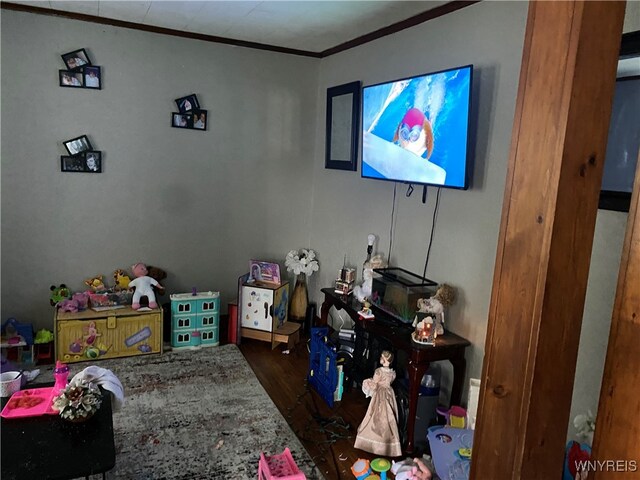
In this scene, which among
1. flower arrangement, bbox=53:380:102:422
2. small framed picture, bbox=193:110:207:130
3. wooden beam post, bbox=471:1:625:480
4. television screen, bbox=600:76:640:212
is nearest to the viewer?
wooden beam post, bbox=471:1:625:480

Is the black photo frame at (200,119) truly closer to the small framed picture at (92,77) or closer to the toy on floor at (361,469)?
the small framed picture at (92,77)

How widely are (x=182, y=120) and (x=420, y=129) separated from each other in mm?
1934

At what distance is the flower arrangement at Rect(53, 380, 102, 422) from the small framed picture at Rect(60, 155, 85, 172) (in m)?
1.97

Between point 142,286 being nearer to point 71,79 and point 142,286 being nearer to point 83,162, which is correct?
point 83,162

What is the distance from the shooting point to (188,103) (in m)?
3.74

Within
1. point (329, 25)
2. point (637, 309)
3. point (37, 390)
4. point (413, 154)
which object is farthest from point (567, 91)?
point (329, 25)

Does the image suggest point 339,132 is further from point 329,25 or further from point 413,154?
point 413,154

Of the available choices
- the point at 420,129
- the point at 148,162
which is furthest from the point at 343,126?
the point at 148,162

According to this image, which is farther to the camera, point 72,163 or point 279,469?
point 72,163

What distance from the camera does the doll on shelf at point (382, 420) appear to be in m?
2.51

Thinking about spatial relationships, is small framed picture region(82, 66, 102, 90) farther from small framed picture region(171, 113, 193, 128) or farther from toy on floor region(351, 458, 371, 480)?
toy on floor region(351, 458, 371, 480)

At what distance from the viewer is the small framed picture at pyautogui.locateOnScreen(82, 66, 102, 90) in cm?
343

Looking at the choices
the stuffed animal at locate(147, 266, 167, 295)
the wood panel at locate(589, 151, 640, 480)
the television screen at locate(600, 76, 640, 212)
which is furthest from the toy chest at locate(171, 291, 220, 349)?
the wood panel at locate(589, 151, 640, 480)

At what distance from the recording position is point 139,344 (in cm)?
351
